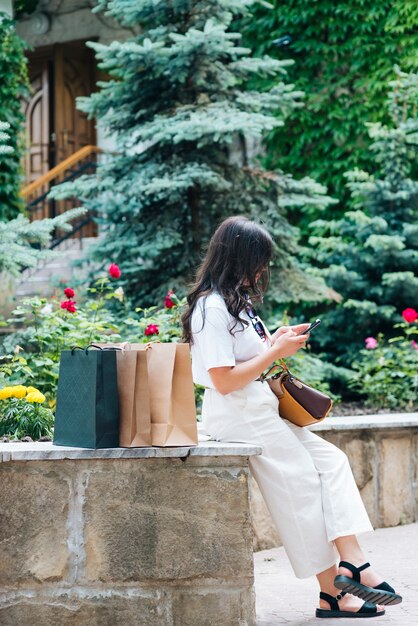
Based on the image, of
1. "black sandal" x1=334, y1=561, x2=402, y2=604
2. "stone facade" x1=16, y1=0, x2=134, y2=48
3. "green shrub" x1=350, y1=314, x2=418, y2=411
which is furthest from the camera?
"stone facade" x1=16, y1=0, x2=134, y2=48

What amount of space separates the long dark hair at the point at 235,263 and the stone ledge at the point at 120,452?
0.50m

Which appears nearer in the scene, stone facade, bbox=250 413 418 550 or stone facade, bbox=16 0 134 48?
stone facade, bbox=250 413 418 550

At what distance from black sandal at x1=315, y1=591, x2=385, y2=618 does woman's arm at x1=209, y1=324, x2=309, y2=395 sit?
2.89 ft

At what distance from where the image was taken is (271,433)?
12.1 feet

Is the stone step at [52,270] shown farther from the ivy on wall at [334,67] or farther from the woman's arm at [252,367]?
the woman's arm at [252,367]

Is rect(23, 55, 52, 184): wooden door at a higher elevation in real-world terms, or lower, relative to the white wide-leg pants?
higher

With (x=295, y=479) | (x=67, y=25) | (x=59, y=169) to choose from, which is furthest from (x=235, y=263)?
(x=67, y=25)

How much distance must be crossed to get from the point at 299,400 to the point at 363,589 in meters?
0.73

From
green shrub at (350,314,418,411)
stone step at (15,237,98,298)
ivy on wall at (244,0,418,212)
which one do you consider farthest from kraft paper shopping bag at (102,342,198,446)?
ivy on wall at (244,0,418,212)

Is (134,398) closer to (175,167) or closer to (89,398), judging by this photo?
(89,398)

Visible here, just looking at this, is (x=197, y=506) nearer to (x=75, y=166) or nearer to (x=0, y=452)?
(x=0, y=452)

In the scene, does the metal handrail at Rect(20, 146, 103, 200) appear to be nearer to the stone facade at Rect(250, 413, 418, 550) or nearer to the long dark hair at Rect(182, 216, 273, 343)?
the stone facade at Rect(250, 413, 418, 550)

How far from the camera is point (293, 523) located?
3648 mm

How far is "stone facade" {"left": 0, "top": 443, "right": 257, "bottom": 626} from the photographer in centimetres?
350
